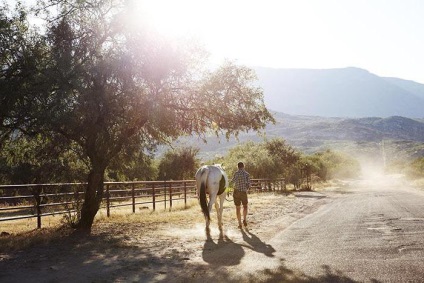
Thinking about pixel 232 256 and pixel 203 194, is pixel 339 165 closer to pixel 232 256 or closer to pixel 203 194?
pixel 203 194

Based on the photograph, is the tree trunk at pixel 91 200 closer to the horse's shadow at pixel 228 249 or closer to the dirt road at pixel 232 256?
the dirt road at pixel 232 256

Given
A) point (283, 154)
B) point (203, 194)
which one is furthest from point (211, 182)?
point (283, 154)

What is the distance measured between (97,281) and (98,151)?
7.15 meters

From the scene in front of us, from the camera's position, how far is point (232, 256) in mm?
8375

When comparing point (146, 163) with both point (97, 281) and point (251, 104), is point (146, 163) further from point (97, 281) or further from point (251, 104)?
point (97, 281)

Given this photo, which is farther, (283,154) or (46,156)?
(283,154)

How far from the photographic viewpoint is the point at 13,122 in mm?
11953

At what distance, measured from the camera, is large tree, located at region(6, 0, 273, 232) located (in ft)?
37.1

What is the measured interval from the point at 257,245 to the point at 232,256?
1531mm

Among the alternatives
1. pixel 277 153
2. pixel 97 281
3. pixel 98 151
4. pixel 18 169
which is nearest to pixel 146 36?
pixel 98 151

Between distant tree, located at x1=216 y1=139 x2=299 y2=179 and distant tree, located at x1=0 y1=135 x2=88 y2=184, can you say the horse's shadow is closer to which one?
distant tree, located at x1=0 y1=135 x2=88 y2=184

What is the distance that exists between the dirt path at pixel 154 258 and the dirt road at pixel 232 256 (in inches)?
0.6

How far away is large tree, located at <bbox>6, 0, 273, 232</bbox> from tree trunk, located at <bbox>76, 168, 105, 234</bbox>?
31 mm

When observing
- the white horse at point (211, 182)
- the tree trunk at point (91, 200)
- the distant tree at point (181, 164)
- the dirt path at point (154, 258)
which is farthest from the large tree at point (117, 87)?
the distant tree at point (181, 164)
